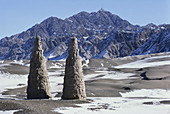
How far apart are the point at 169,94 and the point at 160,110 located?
11.9 m

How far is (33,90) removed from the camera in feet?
55.4

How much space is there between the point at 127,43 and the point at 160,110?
156 m

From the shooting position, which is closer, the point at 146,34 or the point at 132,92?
the point at 132,92

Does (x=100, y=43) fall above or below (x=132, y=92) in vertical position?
above

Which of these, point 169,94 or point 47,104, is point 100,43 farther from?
point 47,104

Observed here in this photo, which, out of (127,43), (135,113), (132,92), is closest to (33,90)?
(135,113)

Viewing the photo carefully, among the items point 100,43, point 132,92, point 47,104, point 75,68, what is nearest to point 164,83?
point 132,92

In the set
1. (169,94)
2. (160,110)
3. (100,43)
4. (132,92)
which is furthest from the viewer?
(100,43)

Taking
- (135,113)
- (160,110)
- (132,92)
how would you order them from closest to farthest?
(135,113) < (160,110) < (132,92)

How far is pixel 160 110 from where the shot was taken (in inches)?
559

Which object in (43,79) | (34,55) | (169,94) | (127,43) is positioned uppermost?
(127,43)

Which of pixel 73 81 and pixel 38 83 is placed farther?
pixel 38 83

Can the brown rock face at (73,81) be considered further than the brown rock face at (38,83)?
No

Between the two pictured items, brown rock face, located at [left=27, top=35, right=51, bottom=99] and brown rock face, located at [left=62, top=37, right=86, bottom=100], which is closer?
brown rock face, located at [left=62, top=37, right=86, bottom=100]
